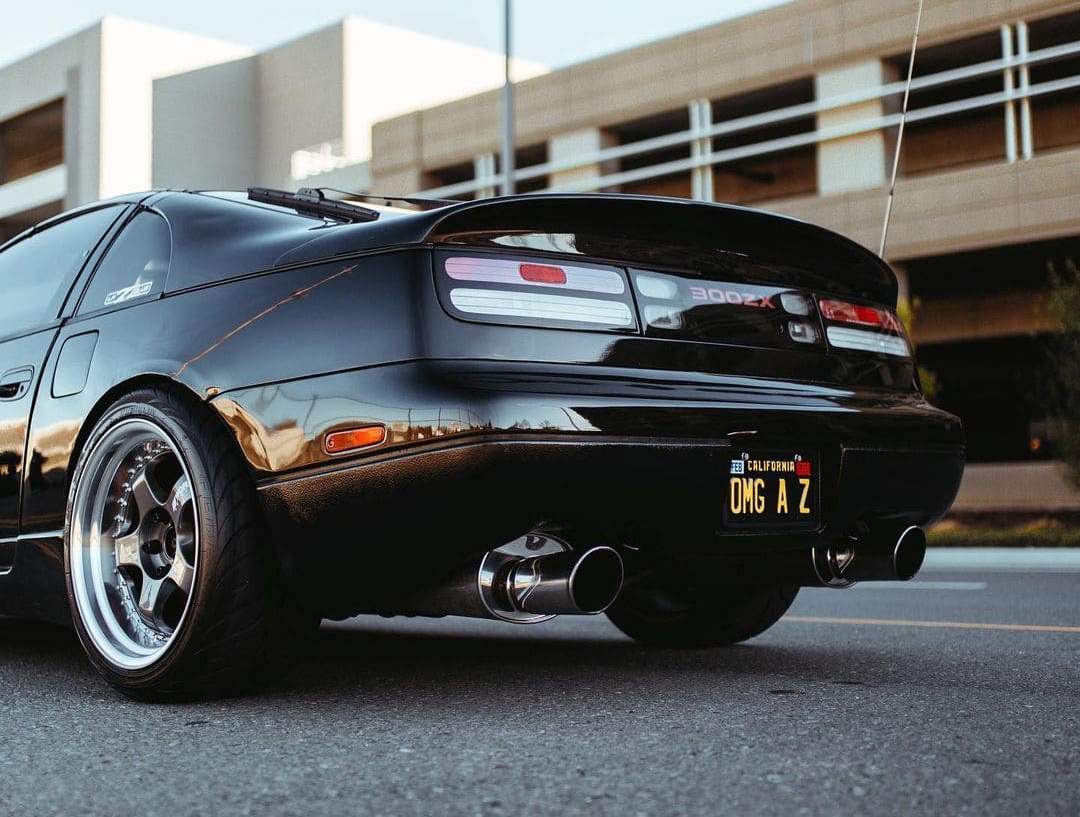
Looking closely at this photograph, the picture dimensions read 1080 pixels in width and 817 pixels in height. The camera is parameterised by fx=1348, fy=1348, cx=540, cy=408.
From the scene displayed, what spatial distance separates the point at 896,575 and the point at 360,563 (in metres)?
1.57

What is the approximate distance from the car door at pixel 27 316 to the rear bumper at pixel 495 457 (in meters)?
1.02

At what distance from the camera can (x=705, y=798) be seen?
2.40 meters

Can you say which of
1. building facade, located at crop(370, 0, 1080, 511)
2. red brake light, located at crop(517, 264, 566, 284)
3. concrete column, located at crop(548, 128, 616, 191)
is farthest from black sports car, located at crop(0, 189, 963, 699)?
concrete column, located at crop(548, 128, 616, 191)

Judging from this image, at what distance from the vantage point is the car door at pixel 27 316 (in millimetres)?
4047

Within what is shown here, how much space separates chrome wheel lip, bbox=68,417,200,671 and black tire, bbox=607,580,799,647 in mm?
1702

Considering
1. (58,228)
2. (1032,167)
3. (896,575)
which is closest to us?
(896,575)

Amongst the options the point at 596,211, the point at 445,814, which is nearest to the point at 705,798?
the point at 445,814

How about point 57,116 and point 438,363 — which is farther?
point 57,116

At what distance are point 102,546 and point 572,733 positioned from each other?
4.88 ft

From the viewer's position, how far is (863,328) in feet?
13.1

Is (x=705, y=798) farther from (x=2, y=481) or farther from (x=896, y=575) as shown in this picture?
(x=2, y=481)

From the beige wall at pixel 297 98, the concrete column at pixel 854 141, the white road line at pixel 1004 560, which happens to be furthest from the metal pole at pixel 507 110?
the beige wall at pixel 297 98

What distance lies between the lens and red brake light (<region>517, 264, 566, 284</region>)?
323 cm

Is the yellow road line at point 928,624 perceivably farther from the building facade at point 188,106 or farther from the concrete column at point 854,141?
the building facade at point 188,106
